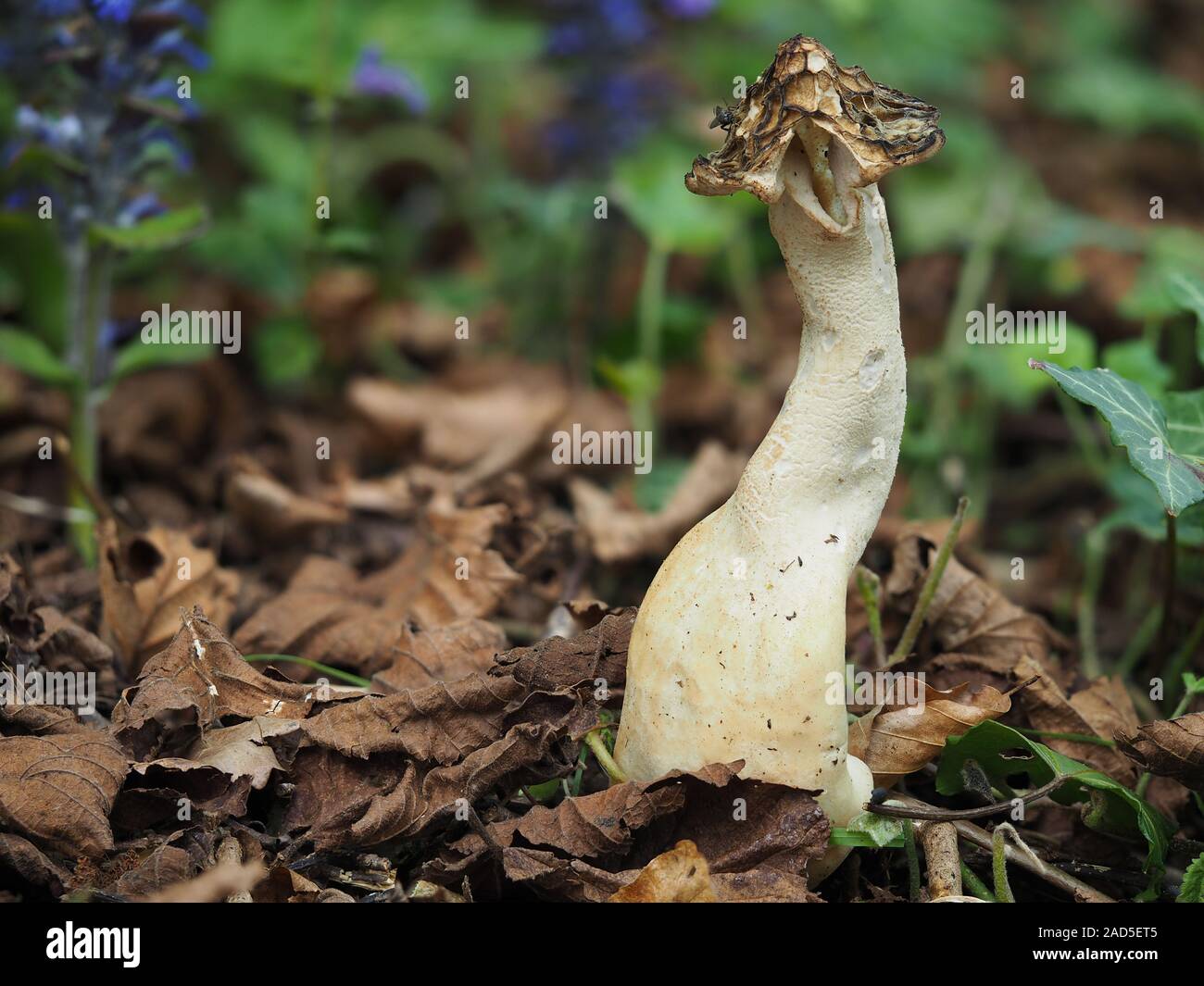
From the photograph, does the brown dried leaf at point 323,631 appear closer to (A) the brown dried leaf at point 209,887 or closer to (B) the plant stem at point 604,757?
(B) the plant stem at point 604,757

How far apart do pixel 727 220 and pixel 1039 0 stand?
568cm

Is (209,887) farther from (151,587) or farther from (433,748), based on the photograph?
(151,587)

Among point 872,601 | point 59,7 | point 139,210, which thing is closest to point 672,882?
point 872,601

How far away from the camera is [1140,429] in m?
2.45

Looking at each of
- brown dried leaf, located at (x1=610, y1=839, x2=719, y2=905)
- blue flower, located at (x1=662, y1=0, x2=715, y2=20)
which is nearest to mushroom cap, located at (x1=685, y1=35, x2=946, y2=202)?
brown dried leaf, located at (x1=610, y1=839, x2=719, y2=905)

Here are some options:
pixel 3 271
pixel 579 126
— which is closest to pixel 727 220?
pixel 579 126

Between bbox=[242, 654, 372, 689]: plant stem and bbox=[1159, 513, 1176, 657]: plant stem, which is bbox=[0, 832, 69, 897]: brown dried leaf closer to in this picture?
bbox=[242, 654, 372, 689]: plant stem

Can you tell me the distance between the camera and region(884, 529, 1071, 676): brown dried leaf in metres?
2.87

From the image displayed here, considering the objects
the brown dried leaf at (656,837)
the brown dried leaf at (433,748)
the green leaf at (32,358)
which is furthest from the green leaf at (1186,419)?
the green leaf at (32,358)

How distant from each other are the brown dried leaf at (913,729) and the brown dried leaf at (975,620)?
431mm

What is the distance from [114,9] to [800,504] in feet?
7.96

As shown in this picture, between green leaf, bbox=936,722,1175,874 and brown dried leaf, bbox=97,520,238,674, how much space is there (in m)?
1.72

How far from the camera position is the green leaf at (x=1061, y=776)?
90.4 inches
